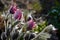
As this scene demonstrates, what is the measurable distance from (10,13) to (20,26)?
23 centimetres

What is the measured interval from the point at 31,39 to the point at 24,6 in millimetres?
3012

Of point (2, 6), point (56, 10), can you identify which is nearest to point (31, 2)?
point (56, 10)

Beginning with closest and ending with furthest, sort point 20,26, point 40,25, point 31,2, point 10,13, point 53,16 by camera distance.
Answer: point 10,13 < point 20,26 < point 40,25 < point 53,16 < point 31,2

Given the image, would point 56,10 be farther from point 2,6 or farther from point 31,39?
point 31,39

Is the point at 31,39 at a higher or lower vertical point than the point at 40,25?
Result: lower

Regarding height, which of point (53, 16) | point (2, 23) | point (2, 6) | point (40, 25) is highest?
point (53, 16)

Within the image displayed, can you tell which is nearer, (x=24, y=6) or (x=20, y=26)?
(x=20, y=26)

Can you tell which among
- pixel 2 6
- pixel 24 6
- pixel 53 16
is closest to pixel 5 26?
pixel 2 6

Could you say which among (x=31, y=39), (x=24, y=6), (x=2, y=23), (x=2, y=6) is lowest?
(x=31, y=39)

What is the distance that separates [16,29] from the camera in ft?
6.45

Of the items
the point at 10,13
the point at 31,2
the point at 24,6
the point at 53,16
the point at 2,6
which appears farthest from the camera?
the point at 31,2

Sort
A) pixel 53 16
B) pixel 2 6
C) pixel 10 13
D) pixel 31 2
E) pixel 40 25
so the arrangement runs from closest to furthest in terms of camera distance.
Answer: pixel 10 13, pixel 40 25, pixel 2 6, pixel 53 16, pixel 31 2

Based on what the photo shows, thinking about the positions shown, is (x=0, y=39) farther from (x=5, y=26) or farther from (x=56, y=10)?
(x=56, y=10)

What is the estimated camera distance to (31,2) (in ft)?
17.9
